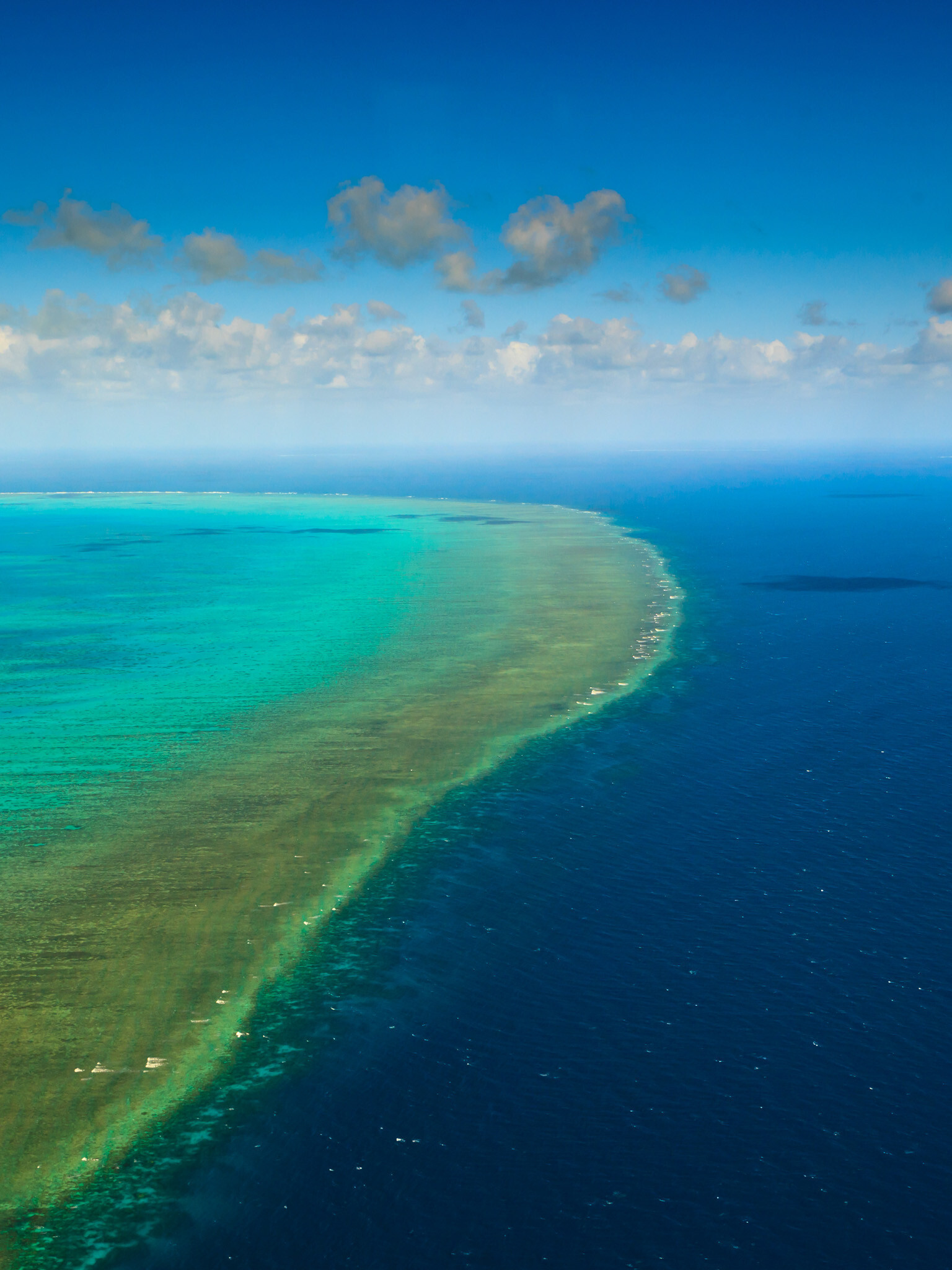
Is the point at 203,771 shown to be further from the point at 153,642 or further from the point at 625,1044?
the point at 153,642

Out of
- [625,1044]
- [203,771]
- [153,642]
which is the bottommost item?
[625,1044]

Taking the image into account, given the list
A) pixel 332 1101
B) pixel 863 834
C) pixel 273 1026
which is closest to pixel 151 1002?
pixel 273 1026

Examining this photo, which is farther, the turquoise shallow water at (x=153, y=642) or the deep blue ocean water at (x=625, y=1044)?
the turquoise shallow water at (x=153, y=642)

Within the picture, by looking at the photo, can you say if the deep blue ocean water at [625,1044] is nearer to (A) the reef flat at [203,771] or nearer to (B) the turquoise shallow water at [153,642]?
(A) the reef flat at [203,771]

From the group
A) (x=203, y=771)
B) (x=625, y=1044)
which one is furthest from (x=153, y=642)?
A: (x=625, y=1044)

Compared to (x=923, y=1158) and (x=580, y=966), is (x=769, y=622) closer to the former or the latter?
(x=580, y=966)

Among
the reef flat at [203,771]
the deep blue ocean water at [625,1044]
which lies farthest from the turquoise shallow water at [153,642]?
the deep blue ocean water at [625,1044]

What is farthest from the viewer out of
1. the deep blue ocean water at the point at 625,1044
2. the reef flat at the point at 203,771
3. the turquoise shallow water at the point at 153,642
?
the turquoise shallow water at the point at 153,642

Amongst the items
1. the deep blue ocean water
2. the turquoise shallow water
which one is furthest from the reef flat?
the deep blue ocean water
